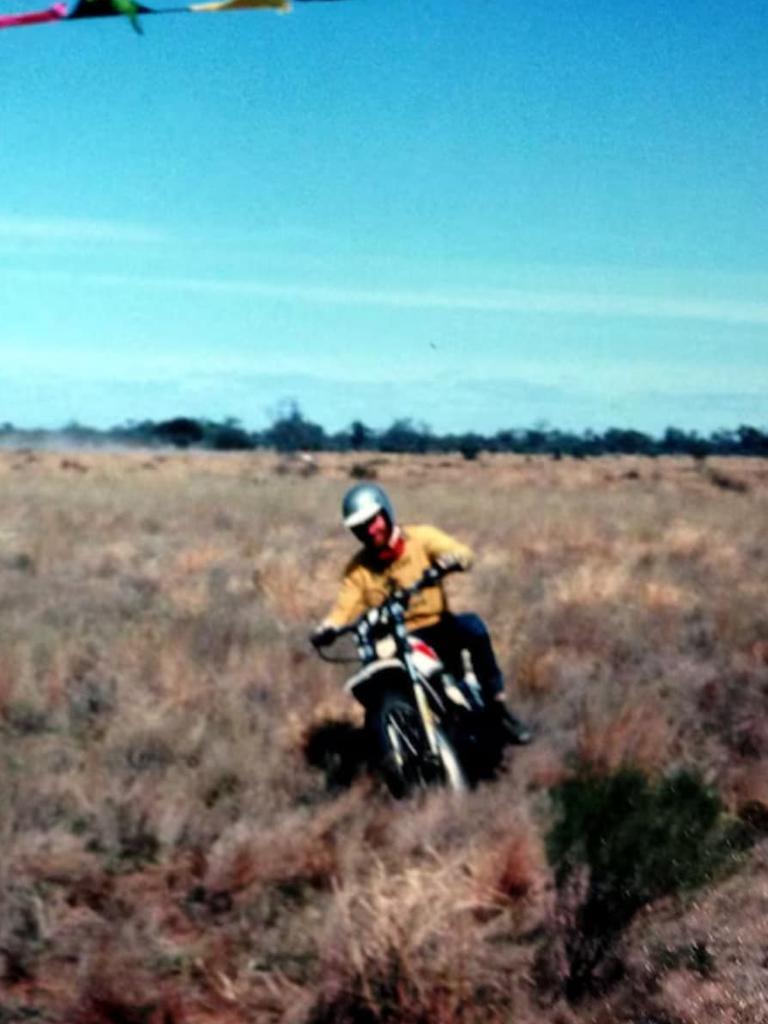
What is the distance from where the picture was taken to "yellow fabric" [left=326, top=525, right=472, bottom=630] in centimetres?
906

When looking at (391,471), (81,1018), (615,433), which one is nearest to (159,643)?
(81,1018)

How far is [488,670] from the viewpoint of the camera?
9250 mm

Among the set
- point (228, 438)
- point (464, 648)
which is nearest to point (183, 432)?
point (228, 438)

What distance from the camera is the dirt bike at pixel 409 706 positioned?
847 cm

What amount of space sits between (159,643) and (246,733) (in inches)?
118

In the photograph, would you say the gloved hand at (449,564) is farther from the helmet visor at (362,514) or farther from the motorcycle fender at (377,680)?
the motorcycle fender at (377,680)

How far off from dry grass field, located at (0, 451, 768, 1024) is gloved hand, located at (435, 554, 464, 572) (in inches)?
51.5

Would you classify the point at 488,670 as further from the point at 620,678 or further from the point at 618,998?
the point at 618,998

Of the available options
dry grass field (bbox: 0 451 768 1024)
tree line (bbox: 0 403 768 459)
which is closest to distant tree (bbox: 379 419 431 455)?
tree line (bbox: 0 403 768 459)

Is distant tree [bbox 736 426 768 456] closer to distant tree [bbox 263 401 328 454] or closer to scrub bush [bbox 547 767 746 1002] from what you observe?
distant tree [bbox 263 401 328 454]

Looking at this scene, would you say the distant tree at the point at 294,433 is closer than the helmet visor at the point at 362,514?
No

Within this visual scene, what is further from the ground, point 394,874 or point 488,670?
point 488,670

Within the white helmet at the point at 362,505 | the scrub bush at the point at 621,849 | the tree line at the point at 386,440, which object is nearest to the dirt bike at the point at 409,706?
the white helmet at the point at 362,505

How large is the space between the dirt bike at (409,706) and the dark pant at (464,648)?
0.25m
